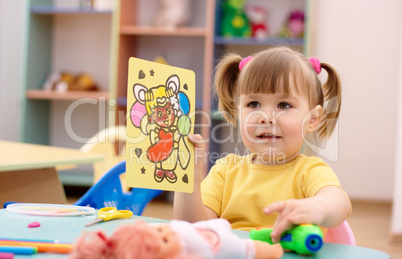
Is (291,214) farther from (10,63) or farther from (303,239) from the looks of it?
(10,63)

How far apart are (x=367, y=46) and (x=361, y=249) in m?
3.23

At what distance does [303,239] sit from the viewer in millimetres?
626

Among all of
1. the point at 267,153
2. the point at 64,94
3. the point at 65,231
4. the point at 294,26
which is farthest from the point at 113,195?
the point at 294,26

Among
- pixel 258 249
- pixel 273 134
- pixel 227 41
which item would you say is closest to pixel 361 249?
pixel 258 249

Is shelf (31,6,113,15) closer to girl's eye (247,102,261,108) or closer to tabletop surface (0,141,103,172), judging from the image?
tabletop surface (0,141,103,172)

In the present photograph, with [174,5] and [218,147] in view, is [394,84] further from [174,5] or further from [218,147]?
[174,5]

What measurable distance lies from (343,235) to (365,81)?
9.62 feet

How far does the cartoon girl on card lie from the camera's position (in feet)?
2.66

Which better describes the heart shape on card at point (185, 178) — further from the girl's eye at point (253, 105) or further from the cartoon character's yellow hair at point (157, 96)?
the girl's eye at point (253, 105)

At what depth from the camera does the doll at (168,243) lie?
48 cm

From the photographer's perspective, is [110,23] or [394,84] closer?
[394,84]

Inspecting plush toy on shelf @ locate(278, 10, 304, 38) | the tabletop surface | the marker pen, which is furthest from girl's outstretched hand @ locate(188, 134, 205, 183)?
plush toy on shelf @ locate(278, 10, 304, 38)

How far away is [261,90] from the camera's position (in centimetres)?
99

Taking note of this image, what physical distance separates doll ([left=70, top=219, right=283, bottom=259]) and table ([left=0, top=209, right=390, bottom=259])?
0.29ft
